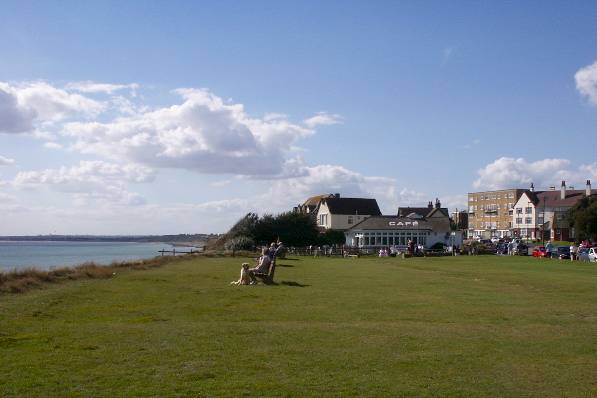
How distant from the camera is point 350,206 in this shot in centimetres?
10706

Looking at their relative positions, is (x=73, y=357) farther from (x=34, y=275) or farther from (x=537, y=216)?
(x=537, y=216)

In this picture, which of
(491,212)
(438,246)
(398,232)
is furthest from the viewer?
(491,212)

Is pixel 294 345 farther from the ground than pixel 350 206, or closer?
closer

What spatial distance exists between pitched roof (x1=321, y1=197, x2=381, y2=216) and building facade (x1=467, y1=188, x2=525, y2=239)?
43.5 metres

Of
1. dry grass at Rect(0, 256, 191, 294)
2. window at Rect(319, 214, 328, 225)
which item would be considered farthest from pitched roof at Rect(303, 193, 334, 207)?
dry grass at Rect(0, 256, 191, 294)

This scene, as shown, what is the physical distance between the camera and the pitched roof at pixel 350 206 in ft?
348

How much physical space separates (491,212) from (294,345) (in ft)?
473

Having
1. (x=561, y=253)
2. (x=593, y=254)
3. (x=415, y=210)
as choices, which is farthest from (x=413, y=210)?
(x=593, y=254)

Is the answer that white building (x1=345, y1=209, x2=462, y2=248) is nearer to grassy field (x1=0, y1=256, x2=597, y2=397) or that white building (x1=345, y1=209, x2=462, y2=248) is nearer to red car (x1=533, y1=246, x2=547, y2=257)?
red car (x1=533, y1=246, x2=547, y2=257)

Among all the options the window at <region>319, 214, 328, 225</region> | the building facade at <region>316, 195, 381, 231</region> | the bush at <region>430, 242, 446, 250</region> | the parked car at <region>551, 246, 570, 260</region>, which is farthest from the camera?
the window at <region>319, 214, 328, 225</region>

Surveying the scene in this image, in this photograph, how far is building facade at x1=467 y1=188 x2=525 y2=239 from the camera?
14150cm

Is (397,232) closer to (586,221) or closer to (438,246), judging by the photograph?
(438,246)

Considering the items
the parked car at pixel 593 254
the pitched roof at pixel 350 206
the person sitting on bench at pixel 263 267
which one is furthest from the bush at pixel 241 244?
the person sitting on bench at pixel 263 267

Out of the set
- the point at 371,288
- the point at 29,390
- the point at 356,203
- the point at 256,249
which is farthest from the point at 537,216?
the point at 29,390
